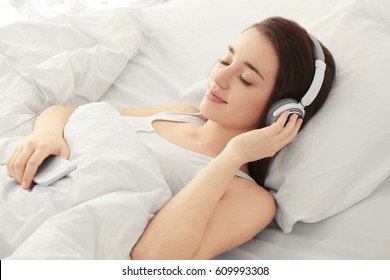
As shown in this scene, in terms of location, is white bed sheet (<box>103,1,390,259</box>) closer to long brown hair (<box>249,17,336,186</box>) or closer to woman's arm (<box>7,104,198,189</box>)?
long brown hair (<box>249,17,336,186</box>)

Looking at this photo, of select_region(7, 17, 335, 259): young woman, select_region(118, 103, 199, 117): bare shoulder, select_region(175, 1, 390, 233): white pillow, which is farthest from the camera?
select_region(118, 103, 199, 117): bare shoulder

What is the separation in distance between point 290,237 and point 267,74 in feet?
1.28

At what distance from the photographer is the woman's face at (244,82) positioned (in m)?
1.17

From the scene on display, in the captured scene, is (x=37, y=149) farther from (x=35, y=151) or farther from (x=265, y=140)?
(x=265, y=140)

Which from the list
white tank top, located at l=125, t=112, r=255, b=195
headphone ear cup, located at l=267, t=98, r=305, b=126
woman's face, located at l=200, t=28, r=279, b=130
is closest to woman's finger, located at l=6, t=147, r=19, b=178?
white tank top, located at l=125, t=112, r=255, b=195

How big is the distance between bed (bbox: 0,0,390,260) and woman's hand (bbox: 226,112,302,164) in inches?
2.1

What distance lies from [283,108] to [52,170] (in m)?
0.54

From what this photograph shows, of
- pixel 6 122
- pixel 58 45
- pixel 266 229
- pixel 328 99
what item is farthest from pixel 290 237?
pixel 58 45

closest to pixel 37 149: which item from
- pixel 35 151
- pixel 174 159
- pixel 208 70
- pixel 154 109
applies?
pixel 35 151

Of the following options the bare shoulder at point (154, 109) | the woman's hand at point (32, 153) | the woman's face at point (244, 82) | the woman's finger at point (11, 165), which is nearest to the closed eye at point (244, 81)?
the woman's face at point (244, 82)

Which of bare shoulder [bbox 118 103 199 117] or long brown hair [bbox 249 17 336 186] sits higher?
long brown hair [bbox 249 17 336 186]

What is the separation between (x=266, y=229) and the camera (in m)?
1.20

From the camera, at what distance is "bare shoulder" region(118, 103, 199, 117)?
1.38m

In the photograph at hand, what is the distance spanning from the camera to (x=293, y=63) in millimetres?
1182
